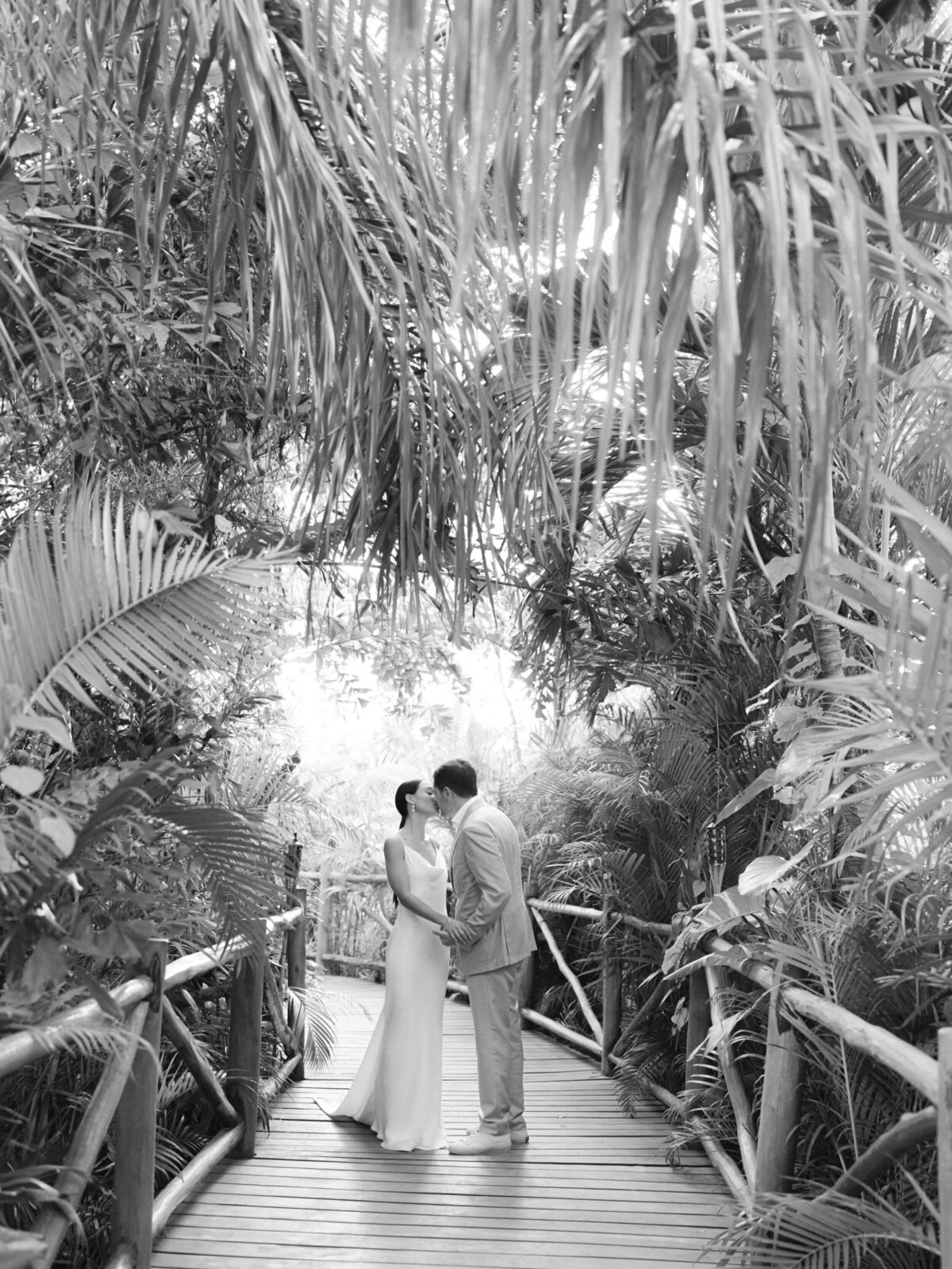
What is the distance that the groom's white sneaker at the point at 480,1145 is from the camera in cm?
464

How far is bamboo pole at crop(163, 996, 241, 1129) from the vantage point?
3412 millimetres

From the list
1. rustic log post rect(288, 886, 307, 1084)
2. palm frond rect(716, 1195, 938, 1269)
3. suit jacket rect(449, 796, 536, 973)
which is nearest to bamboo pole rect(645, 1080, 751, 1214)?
palm frond rect(716, 1195, 938, 1269)

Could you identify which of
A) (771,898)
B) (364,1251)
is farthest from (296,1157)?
(771,898)

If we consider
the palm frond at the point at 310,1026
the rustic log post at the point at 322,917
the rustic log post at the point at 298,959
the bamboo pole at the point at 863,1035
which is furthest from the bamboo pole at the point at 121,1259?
the rustic log post at the point at 322,917

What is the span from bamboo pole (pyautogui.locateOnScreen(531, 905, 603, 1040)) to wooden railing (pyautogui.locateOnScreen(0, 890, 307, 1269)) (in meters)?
2.06

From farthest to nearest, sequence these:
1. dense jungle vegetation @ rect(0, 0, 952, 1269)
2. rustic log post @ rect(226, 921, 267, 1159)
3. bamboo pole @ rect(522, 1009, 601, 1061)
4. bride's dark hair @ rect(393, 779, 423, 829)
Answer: bamboo pole @ rect(522, 1009, 601, 1061)
bride's dark hair @ rect(393, 779, 423, 829)
rustic log post @ rect(226, 921, 267, 1159)
dense jungle vegetation @ rect(0, 0, 952, 1269)

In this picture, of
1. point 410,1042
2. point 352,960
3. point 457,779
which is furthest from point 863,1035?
point 352,960

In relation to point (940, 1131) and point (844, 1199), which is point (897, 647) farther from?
point (844, 1199)

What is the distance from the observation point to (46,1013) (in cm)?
172

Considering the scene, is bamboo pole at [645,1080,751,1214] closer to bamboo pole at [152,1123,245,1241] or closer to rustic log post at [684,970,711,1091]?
rustic log post at [684,970,711,1091]

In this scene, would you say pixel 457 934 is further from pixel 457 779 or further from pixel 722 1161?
pixel 722 1161

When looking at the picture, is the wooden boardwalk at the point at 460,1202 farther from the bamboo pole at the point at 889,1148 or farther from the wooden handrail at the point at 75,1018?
the wooden handrail at the point at 75,1018

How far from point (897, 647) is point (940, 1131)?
788 mm

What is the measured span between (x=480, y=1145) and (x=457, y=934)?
81cm
